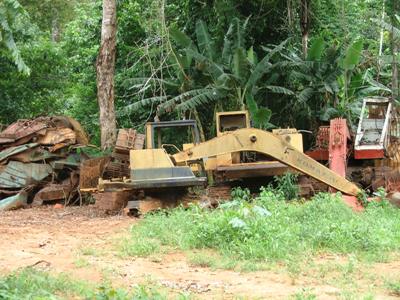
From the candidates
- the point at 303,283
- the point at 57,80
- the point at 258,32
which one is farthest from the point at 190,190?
the point at 57,80

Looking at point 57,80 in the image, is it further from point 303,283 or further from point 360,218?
point 303,283

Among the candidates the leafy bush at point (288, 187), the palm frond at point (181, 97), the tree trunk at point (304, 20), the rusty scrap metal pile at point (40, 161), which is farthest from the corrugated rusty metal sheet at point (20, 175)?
the tree trunk at point (304, 20)

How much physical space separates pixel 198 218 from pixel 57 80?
43.0 ft

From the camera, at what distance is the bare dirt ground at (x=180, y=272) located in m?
5.44

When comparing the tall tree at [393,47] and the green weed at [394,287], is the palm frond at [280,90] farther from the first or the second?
the green weed at [394,287]

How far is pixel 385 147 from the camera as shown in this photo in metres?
12.2

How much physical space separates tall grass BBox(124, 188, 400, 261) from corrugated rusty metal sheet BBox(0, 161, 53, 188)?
5.21 meters

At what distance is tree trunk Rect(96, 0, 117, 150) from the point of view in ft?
43.1

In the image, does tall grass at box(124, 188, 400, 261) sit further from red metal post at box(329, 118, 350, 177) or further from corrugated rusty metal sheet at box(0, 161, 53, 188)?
corrugated rusty metal sheet at box(0, 161, 53, 188)

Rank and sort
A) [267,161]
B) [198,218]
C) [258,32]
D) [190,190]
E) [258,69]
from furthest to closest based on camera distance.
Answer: [258,32], [258,69], [267,161], [190,190], [198,218]

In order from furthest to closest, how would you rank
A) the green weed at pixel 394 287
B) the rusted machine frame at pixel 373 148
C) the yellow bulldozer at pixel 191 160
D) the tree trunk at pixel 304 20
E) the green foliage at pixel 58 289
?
1. the tree trunk at pixel 304 20
2. the rusted machine frame at pixel 373 148
3. the yellow bulldozer at pixel 191 160
4. the green weed at pixel 394 287
5. the green foliage at pixel 58 289

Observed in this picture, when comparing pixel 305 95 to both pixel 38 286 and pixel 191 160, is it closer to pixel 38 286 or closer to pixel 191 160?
pixel 191 160

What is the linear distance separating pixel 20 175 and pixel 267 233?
743cm

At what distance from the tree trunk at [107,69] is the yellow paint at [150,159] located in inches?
150
